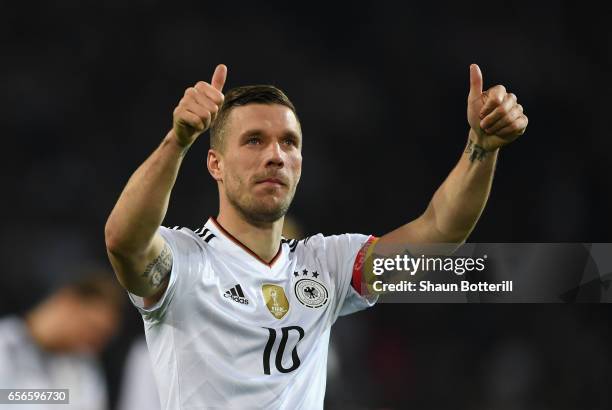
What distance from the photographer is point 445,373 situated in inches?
242

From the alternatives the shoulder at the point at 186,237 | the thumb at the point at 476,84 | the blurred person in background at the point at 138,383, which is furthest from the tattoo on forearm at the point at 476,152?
the blurred person in background at the point at 138,383

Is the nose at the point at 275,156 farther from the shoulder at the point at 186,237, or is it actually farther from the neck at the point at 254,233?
the shoulder at the point at 186,237

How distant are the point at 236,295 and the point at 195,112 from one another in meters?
0.68

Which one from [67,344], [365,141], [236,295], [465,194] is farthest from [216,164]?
[365,141]

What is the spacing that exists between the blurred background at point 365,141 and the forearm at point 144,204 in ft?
11.5

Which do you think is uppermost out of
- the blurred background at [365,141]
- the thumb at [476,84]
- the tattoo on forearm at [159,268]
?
the blurred background at [365,141]

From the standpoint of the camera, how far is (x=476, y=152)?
→ 2551 mm

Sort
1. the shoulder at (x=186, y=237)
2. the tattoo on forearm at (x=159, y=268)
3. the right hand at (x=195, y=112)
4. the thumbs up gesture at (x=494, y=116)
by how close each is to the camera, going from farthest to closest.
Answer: the shoulder at (x=186, y=237) < the thumbs up gesture at (x=494, y=116) < the tattoo on forearm at (x=159, y=268) < the right hand at (x=195, y=112)

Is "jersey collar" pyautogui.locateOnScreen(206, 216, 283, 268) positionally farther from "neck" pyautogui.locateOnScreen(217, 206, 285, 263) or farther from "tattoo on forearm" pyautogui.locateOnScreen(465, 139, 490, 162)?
"tattoo on forearm" pyautogui.locateOnScreen(465, 139, 490, 162)

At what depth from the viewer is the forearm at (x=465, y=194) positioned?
8.36 ft

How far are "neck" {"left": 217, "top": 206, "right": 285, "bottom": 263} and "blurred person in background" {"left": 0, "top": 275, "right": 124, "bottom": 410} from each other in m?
2.11

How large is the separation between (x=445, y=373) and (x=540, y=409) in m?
0.74

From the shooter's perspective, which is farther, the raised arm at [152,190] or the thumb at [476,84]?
the thumb at [476,84]

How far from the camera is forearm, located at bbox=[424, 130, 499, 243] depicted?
8.36 feet
